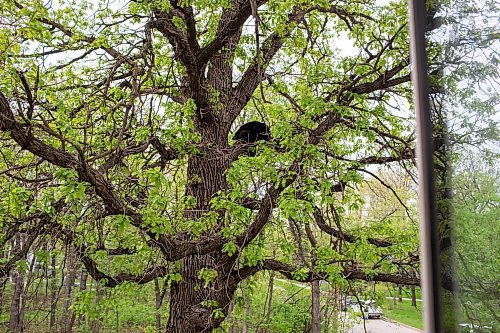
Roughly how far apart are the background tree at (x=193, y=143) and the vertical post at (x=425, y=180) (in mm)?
1142

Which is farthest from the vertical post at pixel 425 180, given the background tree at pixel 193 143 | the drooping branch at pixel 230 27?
the drooping branch at pixel 230 27

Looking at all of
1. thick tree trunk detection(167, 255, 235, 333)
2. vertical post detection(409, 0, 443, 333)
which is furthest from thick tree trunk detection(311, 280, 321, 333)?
vertical post detection(409, 0, 443, 333)

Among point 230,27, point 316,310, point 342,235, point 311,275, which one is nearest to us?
point 230,27

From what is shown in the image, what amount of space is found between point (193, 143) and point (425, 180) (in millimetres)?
1718

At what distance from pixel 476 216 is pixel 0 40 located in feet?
6.05

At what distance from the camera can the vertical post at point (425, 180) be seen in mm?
398

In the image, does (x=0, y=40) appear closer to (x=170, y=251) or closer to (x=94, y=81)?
(x=94, y=81)

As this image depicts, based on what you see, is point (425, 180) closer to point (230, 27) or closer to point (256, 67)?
point (230, 27)

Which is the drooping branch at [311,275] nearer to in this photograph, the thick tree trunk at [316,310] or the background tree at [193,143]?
the background tree at [193,143]

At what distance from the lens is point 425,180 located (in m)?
0.42

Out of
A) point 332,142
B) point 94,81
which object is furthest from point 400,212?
point 94,81

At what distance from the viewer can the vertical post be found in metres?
0.40

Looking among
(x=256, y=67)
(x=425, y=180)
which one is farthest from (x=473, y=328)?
(x=256, y=67)

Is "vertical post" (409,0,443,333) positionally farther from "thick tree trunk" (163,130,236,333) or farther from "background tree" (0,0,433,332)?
"thick tree trunk" (163,130,236,333)
